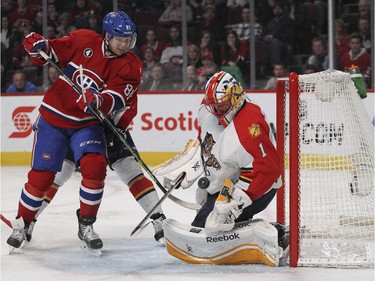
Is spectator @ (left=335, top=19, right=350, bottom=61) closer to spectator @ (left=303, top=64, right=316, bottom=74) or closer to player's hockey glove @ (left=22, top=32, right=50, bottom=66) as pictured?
spectator @ (left=303, top=64, right=316, bottom=74)

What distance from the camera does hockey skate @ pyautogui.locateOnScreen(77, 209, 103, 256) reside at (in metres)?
3.93

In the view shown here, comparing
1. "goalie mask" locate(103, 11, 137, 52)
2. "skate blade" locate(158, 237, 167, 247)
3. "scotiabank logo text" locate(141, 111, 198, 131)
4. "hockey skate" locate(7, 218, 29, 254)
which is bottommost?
"scotiabank logo text" locate(141, 111, 198, 131)

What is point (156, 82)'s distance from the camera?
7703 mm

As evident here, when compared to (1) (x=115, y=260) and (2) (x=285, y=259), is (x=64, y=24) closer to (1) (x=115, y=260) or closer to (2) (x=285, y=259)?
(1) (x=115, y=260)

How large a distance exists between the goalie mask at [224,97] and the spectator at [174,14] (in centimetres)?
426

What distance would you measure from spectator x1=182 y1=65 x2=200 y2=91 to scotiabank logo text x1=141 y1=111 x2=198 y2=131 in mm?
310

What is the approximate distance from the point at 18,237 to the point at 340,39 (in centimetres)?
417

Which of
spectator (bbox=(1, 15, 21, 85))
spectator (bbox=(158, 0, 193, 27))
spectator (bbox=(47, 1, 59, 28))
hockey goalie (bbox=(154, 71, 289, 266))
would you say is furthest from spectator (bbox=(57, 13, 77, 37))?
hockey goalie (bbox=(154, 71, 289, 266))

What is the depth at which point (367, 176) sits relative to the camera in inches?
146

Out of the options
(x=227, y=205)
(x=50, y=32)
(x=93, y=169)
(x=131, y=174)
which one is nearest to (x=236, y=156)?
(x=227, y=205)

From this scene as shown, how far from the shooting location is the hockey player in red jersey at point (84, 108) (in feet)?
12.9

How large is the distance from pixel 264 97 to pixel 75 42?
11.0 feet

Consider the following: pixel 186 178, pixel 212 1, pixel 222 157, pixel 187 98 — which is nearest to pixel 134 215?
pixel 186 178

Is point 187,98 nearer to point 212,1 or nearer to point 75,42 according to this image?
point 212,1
